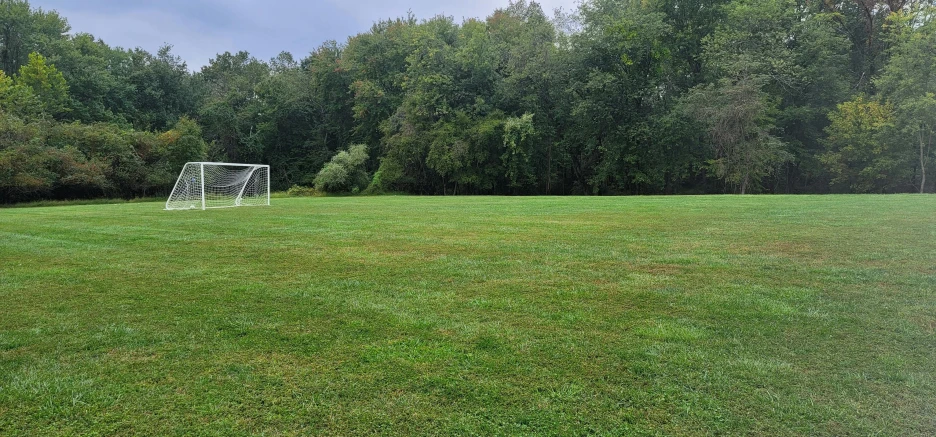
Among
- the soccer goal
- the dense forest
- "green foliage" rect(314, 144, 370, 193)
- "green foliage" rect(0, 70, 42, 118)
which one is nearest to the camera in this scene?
the soccer goal

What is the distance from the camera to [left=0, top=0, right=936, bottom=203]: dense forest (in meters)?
27.1

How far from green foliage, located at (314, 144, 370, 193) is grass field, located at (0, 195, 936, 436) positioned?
27531 mm

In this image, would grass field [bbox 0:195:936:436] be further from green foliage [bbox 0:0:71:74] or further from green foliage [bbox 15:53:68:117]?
green foliage [bbox 0:0:71:74]

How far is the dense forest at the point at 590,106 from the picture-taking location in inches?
1066

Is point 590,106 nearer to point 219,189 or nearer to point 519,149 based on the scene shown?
point 519,149

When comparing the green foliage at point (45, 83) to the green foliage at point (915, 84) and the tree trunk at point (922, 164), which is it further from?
the tree trunk at point (922, 164)

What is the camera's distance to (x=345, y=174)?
33.7m

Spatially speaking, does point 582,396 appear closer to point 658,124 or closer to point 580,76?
point 658,124

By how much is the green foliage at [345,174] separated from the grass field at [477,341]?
2753 centimetres

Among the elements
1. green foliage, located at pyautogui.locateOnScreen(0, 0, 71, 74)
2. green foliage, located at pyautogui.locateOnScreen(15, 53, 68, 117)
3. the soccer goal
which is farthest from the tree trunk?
green foliage, located at pyautogui.locateOnScreen(0, 0, 71, 74)

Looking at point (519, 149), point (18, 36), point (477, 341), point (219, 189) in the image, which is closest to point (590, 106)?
point (519, 149)

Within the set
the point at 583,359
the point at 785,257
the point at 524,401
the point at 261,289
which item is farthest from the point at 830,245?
the point at 261,289

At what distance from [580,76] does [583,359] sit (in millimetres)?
31662

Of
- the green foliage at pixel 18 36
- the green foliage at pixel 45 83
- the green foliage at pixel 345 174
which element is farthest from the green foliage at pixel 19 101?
the green foliage at pixel 345 174
